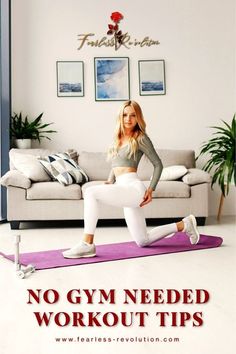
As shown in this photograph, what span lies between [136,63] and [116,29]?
462mm

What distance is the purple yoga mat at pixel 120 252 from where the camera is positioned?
162 inches

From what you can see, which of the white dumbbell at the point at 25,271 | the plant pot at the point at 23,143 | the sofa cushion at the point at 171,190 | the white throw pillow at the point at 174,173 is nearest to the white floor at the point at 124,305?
the white dumbbell at the point at 25,271

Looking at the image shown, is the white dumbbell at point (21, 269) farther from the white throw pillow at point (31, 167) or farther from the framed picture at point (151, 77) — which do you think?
the framed picture at point (151, 77)

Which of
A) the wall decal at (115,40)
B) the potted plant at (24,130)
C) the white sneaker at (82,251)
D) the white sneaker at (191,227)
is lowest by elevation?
the white sneaker at (82,251)

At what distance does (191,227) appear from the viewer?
4.60 m

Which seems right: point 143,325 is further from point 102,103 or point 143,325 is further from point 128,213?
point 102,103

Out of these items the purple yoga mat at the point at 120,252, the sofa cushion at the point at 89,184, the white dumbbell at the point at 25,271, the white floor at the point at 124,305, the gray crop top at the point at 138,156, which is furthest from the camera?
the sofa cushion at the point at 89,184

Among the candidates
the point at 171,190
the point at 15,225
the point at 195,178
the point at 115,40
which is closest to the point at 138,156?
the point at 171,190

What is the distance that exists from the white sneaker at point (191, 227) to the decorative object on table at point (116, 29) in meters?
3.20

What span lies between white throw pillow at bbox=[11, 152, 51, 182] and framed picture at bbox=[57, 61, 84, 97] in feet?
3.79

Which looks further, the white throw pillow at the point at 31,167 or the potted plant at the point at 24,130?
the potted plant at the point at 24,130

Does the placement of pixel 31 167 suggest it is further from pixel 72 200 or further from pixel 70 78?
pixel 70 78

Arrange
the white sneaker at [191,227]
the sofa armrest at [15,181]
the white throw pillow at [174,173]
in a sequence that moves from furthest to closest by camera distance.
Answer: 1. the white throw pillow at [174,173]
2. the sofa armrest at [15,181]
3. the white sneaker at [191,227]

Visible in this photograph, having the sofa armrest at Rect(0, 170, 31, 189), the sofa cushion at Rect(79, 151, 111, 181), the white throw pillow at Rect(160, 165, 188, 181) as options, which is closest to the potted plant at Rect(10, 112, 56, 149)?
the sofa cushion at Rect(79, 151, 111, 181)
